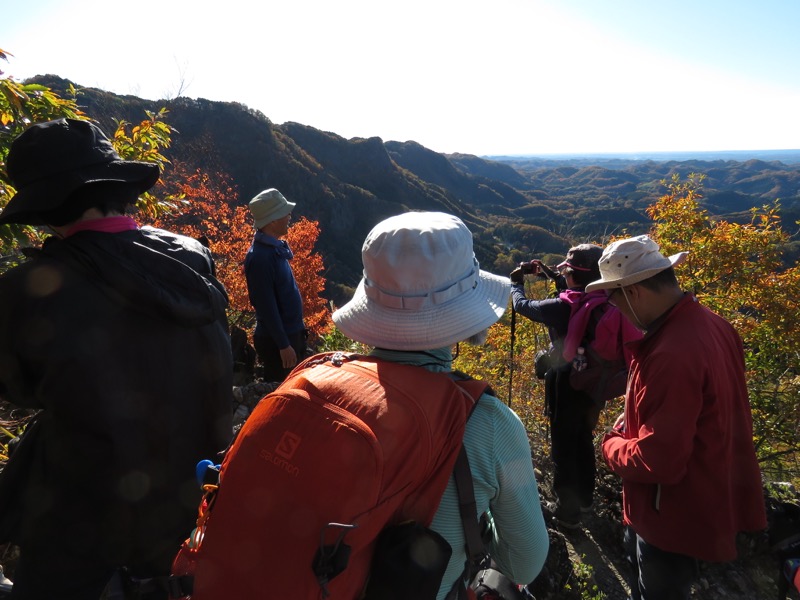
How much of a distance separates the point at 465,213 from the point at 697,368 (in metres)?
85.6

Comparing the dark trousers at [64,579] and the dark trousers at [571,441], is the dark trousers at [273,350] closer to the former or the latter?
the dark trousers at [571,441]

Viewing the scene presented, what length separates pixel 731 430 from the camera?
1.88 meters

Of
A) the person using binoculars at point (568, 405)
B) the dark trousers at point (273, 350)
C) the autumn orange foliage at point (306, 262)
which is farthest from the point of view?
the autumn orange foliage at point (306, 262)

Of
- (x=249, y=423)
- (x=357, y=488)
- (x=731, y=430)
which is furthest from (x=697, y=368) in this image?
(x=249, y=423)

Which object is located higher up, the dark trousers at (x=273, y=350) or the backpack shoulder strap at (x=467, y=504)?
the backpack shoulder strap at (x=467, y=504)

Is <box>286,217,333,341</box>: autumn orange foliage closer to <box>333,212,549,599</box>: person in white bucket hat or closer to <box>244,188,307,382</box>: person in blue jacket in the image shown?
<box>244,188,307,382</box>: person in blue jacket

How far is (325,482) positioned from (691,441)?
1.54 metres

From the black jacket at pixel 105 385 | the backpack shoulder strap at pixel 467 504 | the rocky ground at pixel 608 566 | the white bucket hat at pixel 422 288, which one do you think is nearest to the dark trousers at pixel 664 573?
the rocky ground at pixel 608 566

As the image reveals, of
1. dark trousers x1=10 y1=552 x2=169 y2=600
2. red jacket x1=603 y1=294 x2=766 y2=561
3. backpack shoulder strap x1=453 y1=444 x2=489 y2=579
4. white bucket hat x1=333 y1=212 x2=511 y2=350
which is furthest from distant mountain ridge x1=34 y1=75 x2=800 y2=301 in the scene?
dark trousers x1=10 y1=552 x2=169 y2=600

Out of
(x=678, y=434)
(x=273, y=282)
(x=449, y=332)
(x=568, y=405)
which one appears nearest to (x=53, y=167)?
(x=449, y=332)

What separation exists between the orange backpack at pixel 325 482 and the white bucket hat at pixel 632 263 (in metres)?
1.27

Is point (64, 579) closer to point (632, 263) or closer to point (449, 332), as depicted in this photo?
point (449, 332)

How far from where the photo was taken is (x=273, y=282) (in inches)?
141

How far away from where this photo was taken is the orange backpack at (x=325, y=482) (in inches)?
37.7
